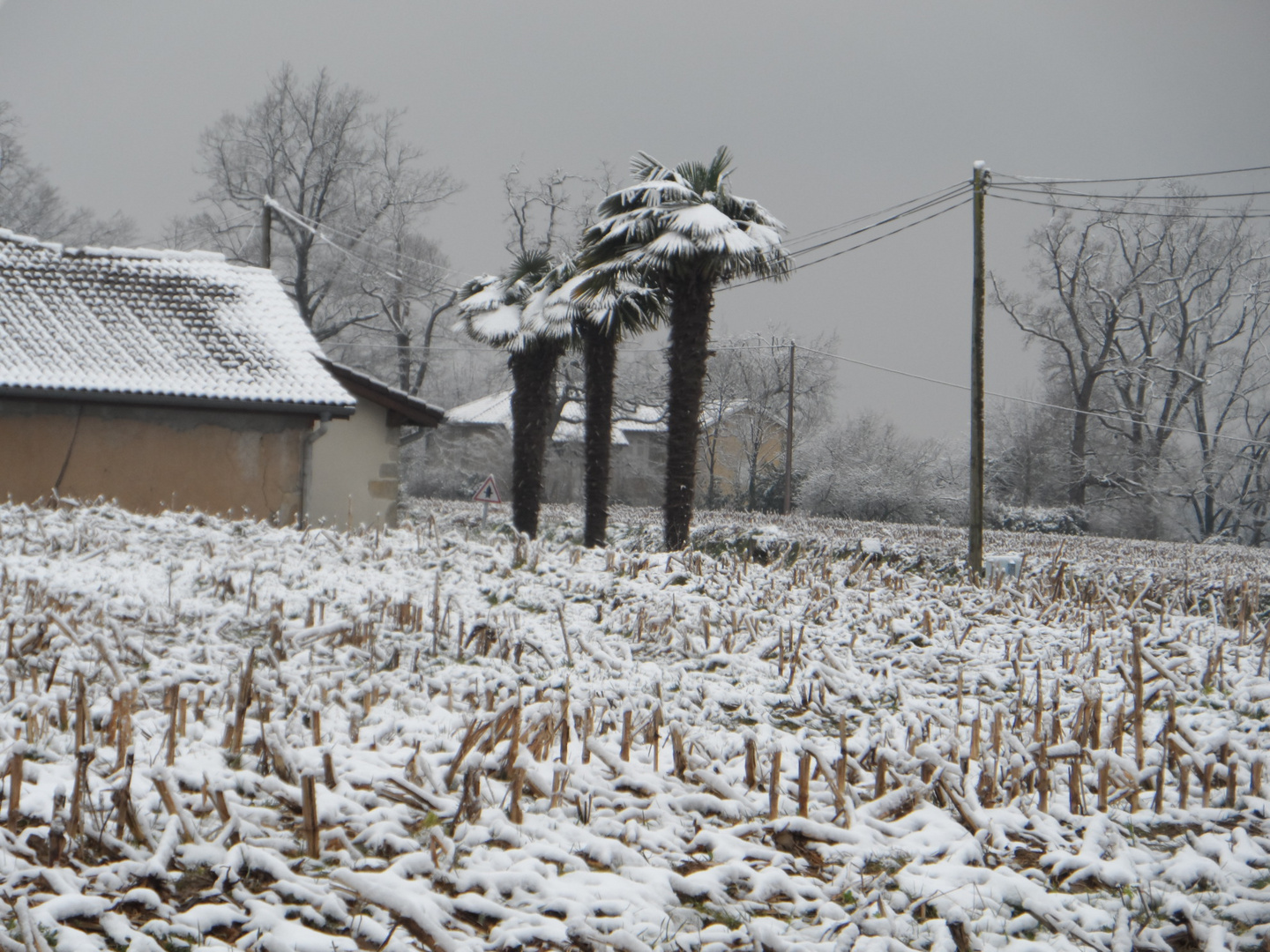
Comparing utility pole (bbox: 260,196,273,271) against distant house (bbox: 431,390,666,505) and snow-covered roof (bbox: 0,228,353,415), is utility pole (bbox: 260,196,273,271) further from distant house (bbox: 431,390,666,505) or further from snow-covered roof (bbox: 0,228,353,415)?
distant house (bbox: 431,390,666,505)

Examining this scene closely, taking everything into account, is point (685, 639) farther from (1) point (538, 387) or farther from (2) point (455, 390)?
(2) point (455, 390)

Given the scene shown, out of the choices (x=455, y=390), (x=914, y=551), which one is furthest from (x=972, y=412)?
(x=455, y=390)

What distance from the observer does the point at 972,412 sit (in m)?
16.1

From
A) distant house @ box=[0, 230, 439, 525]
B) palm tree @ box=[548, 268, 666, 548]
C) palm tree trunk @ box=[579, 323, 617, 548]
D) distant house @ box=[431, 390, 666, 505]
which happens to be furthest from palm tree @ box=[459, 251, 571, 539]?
distant house @ box=[431, 390, 666, 505]

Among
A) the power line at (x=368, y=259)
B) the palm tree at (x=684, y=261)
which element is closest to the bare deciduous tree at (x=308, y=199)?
the power line at (x=368, y=259)

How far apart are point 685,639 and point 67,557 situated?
15.3 feet

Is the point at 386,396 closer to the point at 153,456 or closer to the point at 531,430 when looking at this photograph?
the point at 153,456

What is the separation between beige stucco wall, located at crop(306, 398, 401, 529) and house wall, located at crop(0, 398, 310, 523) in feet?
4.08

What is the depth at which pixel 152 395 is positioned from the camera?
1396 centimetres

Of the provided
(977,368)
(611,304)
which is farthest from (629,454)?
(977,368)

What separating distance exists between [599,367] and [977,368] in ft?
24.6

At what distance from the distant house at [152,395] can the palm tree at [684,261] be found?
5.43m

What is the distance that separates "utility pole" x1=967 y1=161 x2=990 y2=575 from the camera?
1599cm

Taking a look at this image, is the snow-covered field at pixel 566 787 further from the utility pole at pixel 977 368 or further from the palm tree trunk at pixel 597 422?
the palm tree trunk at pixel 597 422
